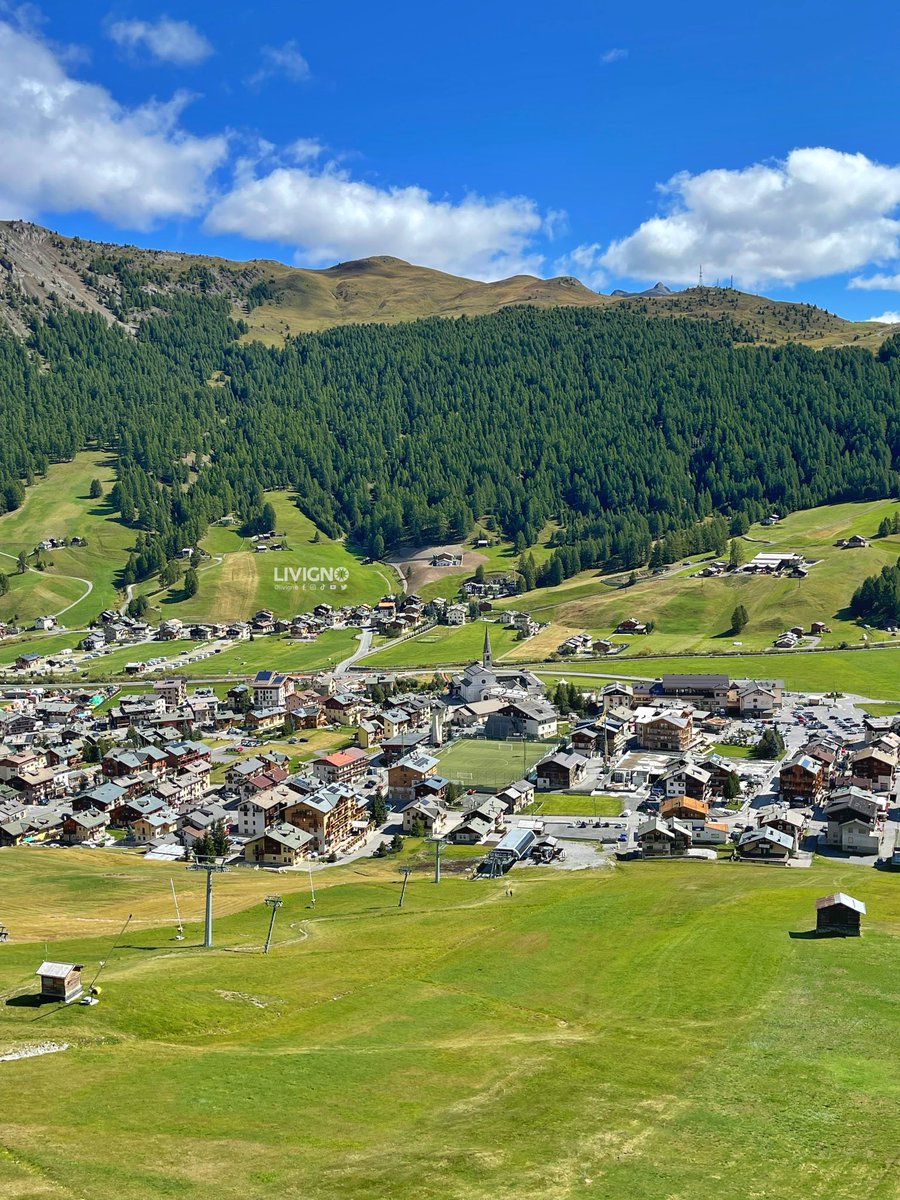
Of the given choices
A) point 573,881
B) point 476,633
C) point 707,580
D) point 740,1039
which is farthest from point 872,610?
point 740,1039

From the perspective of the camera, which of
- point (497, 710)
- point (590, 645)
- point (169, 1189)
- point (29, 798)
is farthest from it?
point (590, 645)

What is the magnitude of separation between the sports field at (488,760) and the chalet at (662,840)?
20854 millimetres

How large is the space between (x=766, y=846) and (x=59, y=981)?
5015cm

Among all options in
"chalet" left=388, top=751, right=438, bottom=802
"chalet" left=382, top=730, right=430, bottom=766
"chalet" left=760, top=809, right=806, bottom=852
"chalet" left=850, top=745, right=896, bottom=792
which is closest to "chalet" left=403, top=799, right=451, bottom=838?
"chalet" left=388, top=751, right=438, bottom=802

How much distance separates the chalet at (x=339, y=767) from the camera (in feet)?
305

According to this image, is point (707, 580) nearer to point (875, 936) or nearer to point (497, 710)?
point (497, 710)

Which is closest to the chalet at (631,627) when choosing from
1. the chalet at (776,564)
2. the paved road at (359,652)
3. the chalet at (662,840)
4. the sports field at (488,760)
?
the chalet at (776,564)

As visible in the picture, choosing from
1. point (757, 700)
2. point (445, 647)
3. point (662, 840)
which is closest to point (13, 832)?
point (662, 840)

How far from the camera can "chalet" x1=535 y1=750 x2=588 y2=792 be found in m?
90.6

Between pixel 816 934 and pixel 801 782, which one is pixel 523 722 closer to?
pixel 801 782

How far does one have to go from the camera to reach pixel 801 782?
82.0 m

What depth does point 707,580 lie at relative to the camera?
180000 mm

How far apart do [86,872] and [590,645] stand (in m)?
104

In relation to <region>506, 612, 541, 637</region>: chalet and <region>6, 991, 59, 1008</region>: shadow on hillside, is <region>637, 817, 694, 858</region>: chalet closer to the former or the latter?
<region>6, 991, 59, 1008</region>: shadow on hillside
